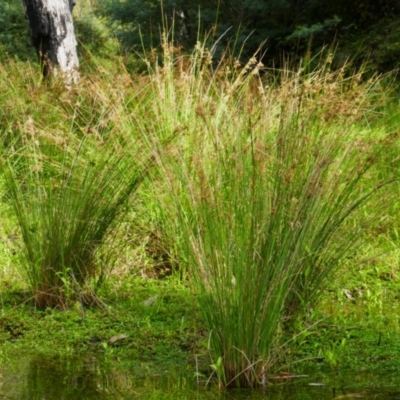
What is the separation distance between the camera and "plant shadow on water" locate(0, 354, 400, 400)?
267 cm

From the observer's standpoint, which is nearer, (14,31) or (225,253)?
(225,253)

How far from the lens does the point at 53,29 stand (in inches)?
315

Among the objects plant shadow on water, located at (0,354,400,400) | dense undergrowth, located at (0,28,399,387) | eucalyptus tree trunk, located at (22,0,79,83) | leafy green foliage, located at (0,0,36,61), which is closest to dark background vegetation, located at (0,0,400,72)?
eucalyptus tree trunk, located at (22,0,79,83)

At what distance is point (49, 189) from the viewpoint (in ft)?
12.2

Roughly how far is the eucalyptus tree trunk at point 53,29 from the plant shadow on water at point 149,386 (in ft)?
17.6

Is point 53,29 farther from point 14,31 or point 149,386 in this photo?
point 14,31

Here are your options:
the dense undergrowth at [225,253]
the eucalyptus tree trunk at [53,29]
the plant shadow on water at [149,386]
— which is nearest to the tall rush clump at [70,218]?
the dense undergrowth at [225,253]

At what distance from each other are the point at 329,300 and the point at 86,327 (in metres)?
1.22

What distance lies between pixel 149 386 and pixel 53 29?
5885 millimetres

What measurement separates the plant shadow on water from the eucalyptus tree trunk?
535 centimetres

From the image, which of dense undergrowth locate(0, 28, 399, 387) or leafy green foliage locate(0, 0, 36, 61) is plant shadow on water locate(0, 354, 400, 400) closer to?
dense undergrowth locate(0, 28, 399, 387)

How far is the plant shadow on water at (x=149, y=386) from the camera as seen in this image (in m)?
2.67

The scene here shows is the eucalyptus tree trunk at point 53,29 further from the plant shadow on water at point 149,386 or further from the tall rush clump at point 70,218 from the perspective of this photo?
the plant shadow on water at point 149,386

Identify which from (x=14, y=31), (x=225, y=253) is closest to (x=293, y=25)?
(x=225, y=253)
